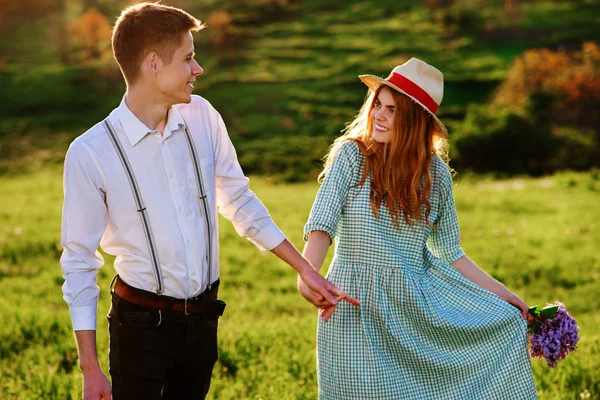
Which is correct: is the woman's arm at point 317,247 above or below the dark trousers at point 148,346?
above

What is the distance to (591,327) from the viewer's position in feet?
23.7

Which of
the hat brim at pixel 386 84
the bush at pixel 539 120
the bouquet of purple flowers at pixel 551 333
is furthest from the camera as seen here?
the bush at pixel 539 120

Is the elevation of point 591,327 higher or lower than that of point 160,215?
lower

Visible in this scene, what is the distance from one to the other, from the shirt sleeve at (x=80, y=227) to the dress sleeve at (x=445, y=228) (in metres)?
1.80

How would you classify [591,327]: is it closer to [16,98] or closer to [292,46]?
[16,98]

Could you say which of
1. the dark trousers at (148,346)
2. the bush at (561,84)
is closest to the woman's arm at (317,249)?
the dark trousers at (148,346)

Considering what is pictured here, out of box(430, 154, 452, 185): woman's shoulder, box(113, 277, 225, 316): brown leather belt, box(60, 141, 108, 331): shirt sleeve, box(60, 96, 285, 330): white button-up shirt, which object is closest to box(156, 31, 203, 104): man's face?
box(60, 96, 285, 330): white button-up shirt

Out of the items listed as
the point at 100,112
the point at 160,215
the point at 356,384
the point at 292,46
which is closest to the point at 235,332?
the point at 356,384

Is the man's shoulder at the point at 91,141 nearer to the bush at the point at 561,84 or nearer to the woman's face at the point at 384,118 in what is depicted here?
the woman's face at the point at 384,118

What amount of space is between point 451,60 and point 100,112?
16.5m

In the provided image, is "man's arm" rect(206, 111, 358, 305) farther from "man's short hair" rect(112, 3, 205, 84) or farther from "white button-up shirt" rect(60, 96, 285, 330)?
"man's short hair" rect(112, 3, 205, 84)

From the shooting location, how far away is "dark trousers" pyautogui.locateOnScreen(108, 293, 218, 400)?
10.8 ft

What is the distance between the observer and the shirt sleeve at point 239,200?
3541mm

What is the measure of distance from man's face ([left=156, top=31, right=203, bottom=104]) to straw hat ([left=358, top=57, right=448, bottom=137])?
3.33 feet
